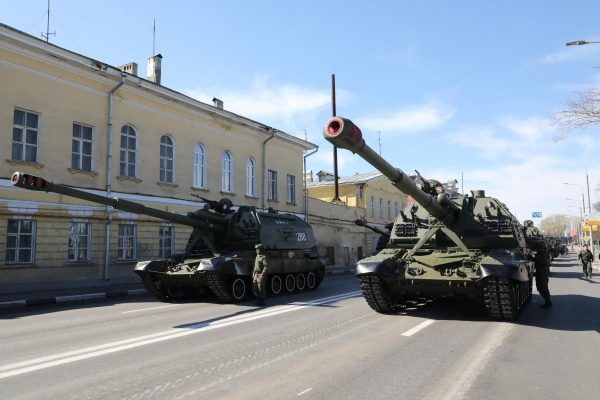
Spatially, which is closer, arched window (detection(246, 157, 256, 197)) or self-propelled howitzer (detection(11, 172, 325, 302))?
self-propelled howitzer (detection(11, 172, 325, 302))

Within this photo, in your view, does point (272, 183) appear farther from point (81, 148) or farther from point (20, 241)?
point (20, 241)

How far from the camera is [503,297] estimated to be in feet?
25.2

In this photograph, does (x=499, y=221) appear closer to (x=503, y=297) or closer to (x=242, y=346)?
(x=503, y=297)

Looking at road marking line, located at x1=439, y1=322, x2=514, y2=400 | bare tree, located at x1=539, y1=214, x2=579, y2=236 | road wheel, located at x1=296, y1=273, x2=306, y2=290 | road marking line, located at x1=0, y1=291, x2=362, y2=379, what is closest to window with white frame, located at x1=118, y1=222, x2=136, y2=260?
road wheel, located at x1=296, y1=273, x2=306, y2=290

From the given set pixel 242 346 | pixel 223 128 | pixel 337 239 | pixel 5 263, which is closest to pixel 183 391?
pixel 242 346

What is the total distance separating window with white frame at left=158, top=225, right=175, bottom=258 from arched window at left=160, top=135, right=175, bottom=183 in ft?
6.43

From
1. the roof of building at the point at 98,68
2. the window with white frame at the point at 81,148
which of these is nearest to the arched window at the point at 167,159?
the roof of building at the point at 98,68

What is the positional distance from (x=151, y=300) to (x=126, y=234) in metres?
6.07

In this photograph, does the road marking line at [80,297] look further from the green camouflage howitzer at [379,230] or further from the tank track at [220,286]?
the green camouflage howitzer at [379,230]

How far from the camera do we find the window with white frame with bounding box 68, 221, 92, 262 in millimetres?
16078

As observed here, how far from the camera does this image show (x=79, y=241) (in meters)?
16.3

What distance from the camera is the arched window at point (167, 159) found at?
19.9 metres

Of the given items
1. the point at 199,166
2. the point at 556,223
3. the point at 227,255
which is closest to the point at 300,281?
the point at 227,255

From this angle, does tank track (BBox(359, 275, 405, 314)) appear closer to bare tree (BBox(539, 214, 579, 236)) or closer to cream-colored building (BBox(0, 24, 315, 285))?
cream-colored building (BBox(0, 24, 315, 285))
